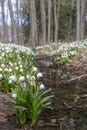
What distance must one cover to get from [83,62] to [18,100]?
5.73m

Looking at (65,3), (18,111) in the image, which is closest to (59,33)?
(65,3)

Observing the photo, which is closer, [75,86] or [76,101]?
[76,101]

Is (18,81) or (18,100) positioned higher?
(18,81)

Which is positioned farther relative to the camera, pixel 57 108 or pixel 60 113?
pixel 57 108

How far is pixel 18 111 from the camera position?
3.40 metres

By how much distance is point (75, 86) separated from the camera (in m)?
5.57

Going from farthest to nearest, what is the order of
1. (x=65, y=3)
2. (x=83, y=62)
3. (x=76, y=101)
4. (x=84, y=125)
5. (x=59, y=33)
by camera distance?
(x=59, y=33)
(x=65, y=3)
(x=83, y=62)
(x=76, y=101)
(x=84, y=125)

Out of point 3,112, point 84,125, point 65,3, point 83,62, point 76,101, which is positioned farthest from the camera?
point 65,3

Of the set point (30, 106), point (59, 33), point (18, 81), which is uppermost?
point (59, 33)

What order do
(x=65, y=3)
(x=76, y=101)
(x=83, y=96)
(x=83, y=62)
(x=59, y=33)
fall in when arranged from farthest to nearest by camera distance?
1. (x=59, y=33)
2. (x=65, y=3)
3. (x=83, y=62)
4. (x=83, y=96)
5. (x=76, y=101)

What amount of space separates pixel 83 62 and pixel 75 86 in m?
3.34

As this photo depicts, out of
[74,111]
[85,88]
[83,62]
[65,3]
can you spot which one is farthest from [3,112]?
[65,3]

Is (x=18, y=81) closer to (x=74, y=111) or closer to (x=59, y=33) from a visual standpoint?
(x=74, y=111)

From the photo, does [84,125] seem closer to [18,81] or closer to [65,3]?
[18,81]
